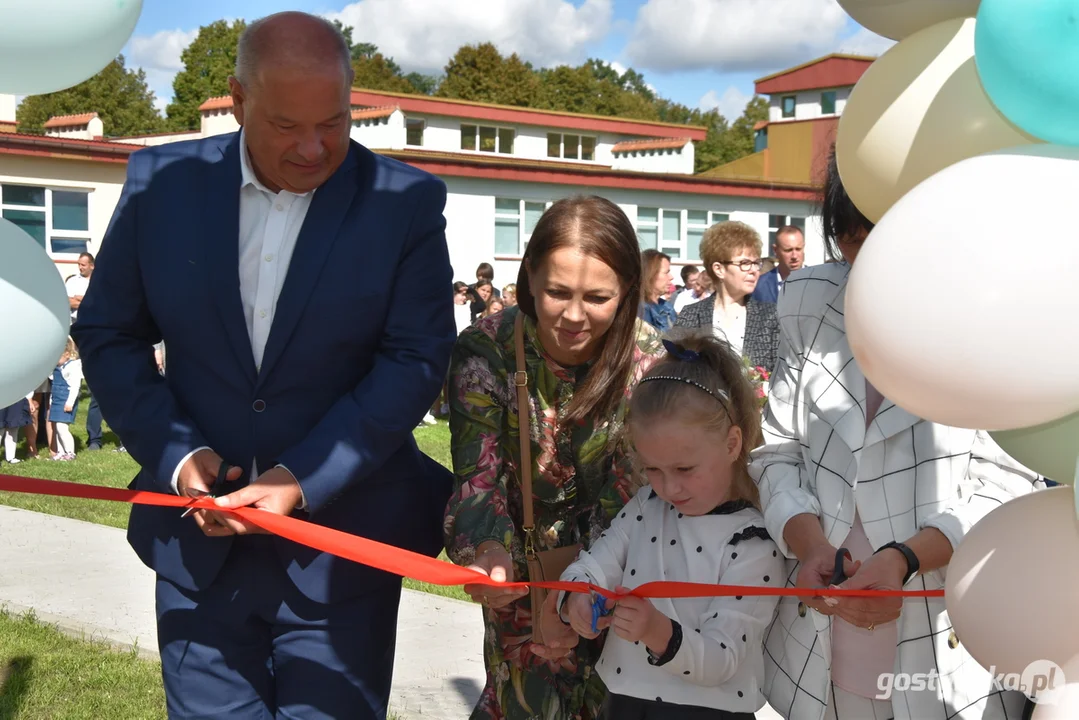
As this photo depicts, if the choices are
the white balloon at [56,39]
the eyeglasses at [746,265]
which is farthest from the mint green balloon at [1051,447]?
the eyeglasses at [746,265]

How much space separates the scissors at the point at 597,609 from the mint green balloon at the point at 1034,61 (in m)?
1.45

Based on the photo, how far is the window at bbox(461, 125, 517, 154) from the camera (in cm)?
3831

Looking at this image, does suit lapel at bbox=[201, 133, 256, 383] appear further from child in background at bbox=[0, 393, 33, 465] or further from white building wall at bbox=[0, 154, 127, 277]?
white building wall at bbox=[0, 154, 127, 277]

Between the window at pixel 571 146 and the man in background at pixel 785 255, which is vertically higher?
the window at pixel 571 146

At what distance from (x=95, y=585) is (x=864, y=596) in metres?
5.51

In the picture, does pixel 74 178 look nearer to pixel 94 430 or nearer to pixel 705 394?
pixel 94 430

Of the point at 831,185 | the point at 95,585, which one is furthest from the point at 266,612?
the point at 95,585

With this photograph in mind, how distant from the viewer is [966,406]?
1686mm

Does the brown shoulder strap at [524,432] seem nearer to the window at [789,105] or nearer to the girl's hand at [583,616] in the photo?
the girl's hand at [583,616]

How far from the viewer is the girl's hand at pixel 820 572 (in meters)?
2.39

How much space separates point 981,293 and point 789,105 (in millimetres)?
45589

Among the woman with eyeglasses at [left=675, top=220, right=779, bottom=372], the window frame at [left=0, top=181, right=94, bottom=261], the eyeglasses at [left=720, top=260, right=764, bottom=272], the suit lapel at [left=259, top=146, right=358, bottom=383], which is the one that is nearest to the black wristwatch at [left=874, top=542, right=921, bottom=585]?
the suit lapel at [left=259, top=146, right=358, bottom=383]

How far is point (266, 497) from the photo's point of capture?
266 centimetres

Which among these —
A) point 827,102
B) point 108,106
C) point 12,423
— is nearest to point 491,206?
point 12,423
